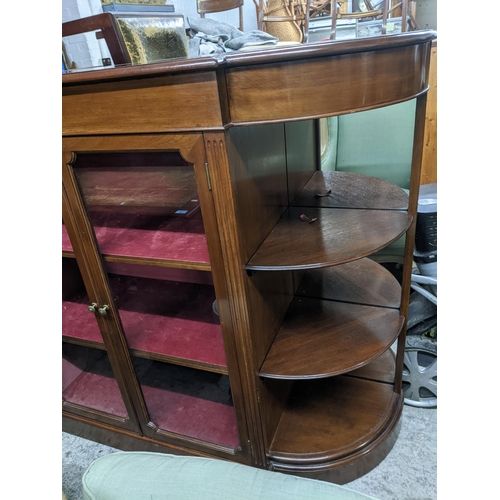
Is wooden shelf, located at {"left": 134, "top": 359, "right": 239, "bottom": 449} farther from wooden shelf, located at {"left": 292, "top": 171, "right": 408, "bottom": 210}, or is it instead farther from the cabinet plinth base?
wooden shelf, located at {"left": 292, "top": 171, "right": 408, "bottom": 210}

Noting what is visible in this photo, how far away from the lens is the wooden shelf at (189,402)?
3.83 feet

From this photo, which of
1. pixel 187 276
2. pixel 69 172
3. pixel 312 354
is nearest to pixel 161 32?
pixel 69 172

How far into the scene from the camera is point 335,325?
116 centimetres

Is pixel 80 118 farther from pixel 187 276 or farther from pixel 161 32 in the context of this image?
pixel 187 276

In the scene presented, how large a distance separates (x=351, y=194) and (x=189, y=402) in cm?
89

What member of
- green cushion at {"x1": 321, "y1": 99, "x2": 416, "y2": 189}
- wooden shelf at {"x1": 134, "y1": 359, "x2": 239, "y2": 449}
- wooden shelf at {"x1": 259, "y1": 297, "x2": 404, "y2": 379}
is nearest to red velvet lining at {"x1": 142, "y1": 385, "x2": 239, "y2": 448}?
wooden shelf at {"x1": 134, "y1": 359, "x2": 239, "y2": 449}

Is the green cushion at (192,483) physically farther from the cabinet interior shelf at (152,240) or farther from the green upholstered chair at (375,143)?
the green upholstered chair at (375,143)

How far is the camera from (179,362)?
1.07m

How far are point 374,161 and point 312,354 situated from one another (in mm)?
1252

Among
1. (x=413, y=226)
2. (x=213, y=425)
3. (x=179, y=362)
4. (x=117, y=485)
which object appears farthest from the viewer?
(x=213, y=425)

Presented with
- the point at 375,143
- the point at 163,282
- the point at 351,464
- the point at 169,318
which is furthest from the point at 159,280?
the point at 375,143

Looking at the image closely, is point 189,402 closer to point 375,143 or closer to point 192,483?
point 192,483

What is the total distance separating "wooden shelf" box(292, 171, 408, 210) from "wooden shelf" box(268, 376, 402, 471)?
24.9 inches

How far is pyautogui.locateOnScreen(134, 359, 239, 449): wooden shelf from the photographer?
3.83ft
